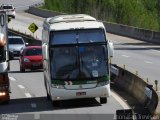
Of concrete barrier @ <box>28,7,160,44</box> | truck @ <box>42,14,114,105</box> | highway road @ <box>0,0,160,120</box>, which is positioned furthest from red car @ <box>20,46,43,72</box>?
concrete barrier @ <box>28,7,160,44</box>

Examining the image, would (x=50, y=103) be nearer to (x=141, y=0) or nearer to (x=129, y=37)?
(x=129, y=37)

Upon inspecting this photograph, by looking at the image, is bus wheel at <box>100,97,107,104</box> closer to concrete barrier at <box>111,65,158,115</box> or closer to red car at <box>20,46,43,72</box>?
concrete barrier at <box>111,65,158,115</box>

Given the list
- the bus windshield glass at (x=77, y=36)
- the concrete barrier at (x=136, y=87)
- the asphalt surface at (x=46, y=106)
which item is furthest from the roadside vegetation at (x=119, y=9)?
the bus windshield glass at (x=77, y=36)

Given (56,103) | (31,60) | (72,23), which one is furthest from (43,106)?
(31,60)

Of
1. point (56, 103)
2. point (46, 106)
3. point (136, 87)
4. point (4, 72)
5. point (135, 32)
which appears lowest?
point (135, 32)

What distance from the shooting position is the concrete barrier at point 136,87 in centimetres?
1783

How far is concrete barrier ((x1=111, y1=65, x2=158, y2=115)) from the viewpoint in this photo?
1783cm

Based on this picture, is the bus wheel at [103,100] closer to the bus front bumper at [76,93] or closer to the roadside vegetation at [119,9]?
the bus front bumper at [76,93]

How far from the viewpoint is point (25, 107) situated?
20.5 m

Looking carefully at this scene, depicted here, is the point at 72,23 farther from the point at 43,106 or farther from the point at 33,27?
the point at 33,27

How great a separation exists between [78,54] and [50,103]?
7.78 ft

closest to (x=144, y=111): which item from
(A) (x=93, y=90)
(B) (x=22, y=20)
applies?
(A) (x=93, y=90)

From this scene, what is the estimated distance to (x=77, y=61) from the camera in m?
20.1

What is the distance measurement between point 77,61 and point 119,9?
75.9 m
